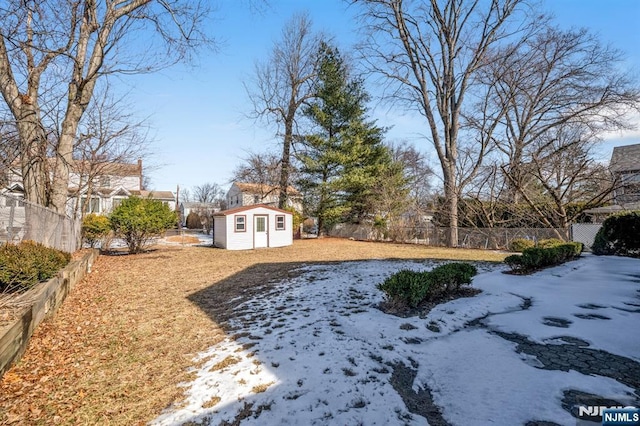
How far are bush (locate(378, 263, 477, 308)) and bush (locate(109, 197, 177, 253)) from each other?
10.8 meters

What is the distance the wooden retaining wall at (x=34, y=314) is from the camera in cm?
312

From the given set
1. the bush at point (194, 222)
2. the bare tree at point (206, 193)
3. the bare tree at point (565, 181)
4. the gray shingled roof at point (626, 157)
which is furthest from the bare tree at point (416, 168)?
the bare tree at point (206, 193)

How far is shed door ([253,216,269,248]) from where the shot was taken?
1708 cm

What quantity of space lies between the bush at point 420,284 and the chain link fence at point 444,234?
12105mm

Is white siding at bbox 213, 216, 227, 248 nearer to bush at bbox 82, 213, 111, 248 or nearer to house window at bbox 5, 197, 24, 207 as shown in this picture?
bush at bbox 82, 213, 111, 248

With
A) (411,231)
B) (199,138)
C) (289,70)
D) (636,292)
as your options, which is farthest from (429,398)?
(289,70)

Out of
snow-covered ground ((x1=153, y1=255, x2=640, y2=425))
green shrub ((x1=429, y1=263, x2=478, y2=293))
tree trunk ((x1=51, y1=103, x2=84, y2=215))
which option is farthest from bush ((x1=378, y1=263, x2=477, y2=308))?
tree trunk ((x1=51, y1=103, x2=84, y2=215))

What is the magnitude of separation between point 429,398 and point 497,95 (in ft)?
65.3

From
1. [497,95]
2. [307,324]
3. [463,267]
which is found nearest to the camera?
[307,324]

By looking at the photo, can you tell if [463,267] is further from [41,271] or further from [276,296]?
[41,271]

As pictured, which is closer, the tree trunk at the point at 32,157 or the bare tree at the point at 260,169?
the tree trunk at the point at 32,157

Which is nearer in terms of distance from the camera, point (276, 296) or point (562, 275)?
point (276, 296)

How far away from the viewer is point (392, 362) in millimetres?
3309

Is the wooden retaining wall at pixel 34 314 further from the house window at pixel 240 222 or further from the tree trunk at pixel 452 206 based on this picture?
the tree trunk at pixel 452 206
